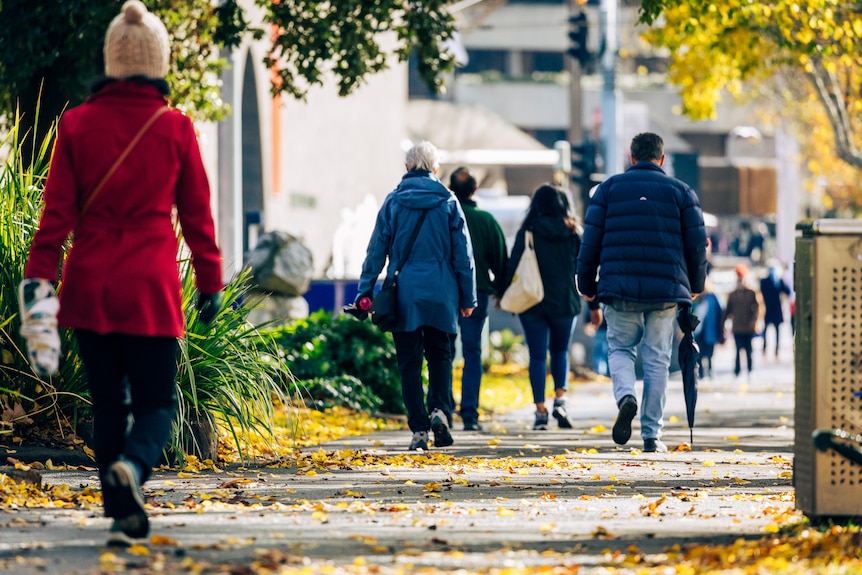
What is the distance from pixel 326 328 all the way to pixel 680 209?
4.39m

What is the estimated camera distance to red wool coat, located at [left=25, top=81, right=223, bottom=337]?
5.61 m

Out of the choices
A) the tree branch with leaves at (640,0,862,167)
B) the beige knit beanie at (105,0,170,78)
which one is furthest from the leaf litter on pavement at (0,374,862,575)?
the tree branch with leaves at (640,0,862,167)

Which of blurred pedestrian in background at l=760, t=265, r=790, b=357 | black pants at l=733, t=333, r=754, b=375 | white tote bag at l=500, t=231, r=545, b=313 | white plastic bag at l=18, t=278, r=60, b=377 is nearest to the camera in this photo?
white plastic bag at l=18, t=278, r=60, b=377

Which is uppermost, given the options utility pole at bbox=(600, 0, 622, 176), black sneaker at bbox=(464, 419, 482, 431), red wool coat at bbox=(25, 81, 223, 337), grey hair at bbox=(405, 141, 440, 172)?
utility pole at bbox=(600, 0, 622, 176)

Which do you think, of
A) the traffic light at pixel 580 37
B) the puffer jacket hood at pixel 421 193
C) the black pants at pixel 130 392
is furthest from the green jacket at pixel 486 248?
the traffic light at pixel 580 37

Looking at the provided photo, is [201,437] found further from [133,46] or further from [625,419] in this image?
[133,46]

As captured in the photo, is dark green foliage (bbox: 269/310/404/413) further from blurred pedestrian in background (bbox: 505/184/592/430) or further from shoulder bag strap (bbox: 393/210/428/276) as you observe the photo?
shoulder bag strap (bbox: 393/210/428/276)

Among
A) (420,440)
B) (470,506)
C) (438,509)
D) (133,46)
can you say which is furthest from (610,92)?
(133,46)

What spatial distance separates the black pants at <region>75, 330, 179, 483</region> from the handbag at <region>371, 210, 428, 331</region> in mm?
3575

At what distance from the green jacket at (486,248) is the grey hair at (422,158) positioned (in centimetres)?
155

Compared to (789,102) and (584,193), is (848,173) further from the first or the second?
(584,193)

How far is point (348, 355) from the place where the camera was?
505 inches

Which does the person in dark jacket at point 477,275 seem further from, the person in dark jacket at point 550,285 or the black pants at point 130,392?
the black pants at point 130,392

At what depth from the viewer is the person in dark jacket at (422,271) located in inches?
373
